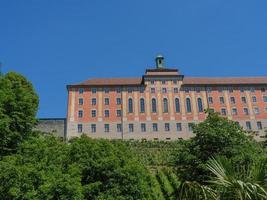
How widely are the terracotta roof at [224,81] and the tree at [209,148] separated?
171 feet

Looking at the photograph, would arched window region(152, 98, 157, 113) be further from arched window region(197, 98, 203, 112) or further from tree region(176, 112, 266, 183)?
tree region(176, 112, 266, 183)

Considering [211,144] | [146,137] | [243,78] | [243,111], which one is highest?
[243,78]

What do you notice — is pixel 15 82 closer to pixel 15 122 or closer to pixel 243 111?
pixel 15 122

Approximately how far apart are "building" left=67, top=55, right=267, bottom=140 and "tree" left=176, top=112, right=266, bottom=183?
4637 cm

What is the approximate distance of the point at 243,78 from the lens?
252 feet

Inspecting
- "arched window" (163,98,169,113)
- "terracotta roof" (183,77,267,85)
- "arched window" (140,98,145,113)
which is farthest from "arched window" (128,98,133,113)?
"terracotta roof" (183,77,267,85)

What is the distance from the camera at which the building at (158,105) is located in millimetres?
67438

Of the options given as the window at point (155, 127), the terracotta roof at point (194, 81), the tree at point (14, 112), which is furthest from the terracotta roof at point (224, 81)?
the tree at point (14, 112)

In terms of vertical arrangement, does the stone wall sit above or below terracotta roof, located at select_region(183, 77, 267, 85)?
below

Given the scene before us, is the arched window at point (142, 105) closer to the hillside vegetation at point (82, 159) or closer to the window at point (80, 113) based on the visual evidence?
the window at point (80, 113)

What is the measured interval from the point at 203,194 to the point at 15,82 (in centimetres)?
1945

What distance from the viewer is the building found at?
67.4m

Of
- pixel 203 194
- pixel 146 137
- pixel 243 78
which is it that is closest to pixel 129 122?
pixel 146 137

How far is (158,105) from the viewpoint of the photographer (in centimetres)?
6938
